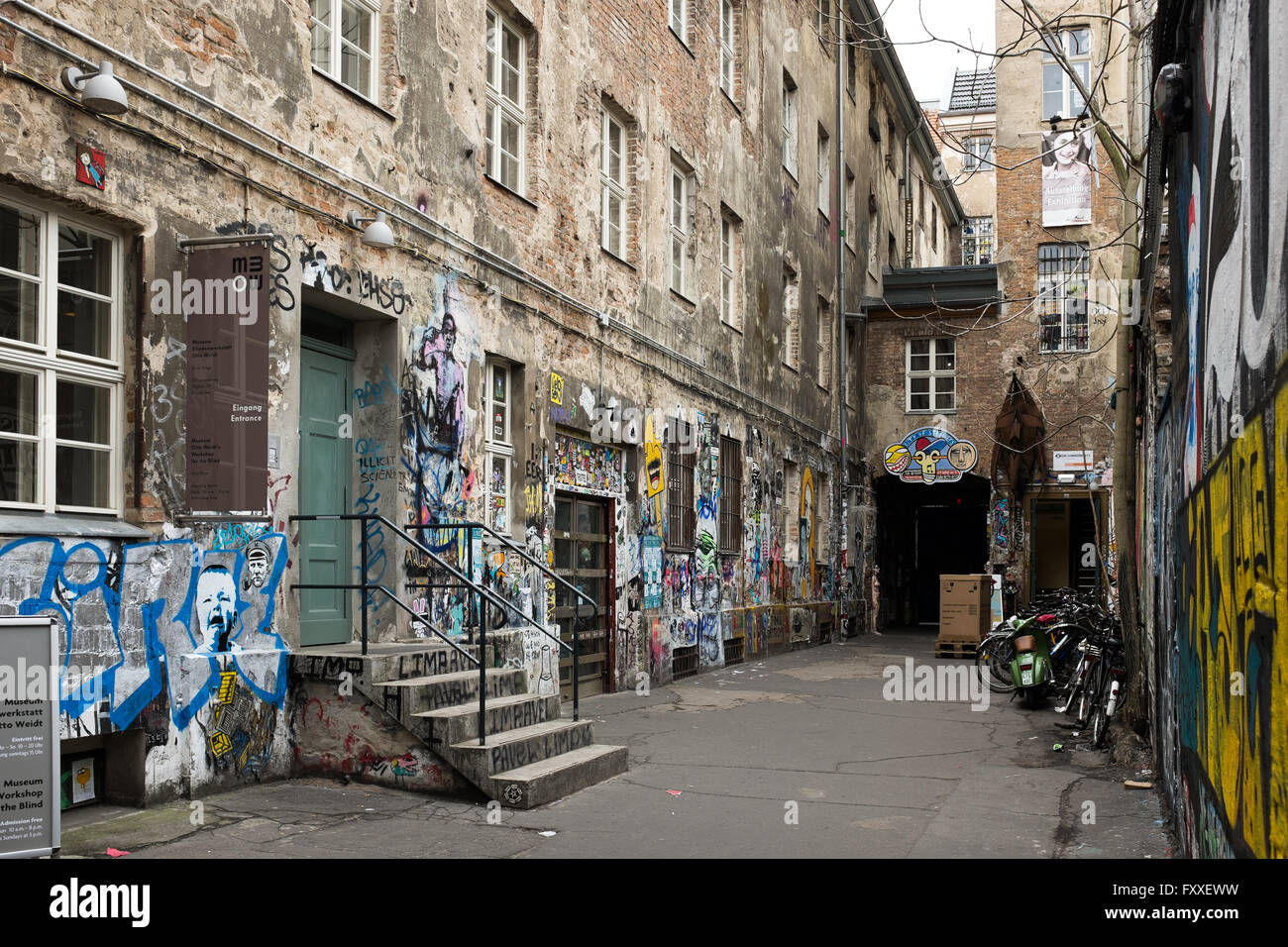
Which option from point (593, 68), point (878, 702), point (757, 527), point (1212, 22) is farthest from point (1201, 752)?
point (757, 527)

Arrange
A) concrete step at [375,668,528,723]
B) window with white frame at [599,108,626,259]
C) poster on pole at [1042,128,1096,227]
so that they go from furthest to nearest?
poster on pole at [1042,128,1096,227] → window with white frame at [599,108,626,259] → concrete step at [375,668,528,723]

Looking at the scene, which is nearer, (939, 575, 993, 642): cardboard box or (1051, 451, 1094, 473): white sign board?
(939, 575, 993, 642): cardboard box

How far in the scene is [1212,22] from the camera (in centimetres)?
403

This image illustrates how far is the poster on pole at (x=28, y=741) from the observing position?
5105 millimetres

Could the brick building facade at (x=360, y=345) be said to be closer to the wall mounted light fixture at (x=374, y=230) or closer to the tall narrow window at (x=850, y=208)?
the wall mounted light fixture at (x=374, y=230)

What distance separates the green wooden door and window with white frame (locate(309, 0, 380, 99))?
214 centimetres

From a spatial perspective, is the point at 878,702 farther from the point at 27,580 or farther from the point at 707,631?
the point at 27,580

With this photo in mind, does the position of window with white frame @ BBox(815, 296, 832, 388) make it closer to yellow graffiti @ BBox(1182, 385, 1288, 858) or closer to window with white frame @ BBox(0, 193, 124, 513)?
window with white frame @ BBox(0, 193, 124, 513)

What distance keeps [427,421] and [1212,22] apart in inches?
283

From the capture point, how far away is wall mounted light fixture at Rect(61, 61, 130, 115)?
643 centimetres

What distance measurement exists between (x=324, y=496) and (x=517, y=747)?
2755 mm

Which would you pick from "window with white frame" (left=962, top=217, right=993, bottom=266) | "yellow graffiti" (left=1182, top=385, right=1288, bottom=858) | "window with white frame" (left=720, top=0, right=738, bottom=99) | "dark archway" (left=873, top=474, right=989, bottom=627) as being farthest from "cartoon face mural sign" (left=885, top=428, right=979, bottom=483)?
"window with white frame" (left=962, top=217, right=993, bottom=266)

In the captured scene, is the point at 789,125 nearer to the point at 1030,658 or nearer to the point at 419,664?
the point at 1030,658

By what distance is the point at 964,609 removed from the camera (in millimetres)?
20141
